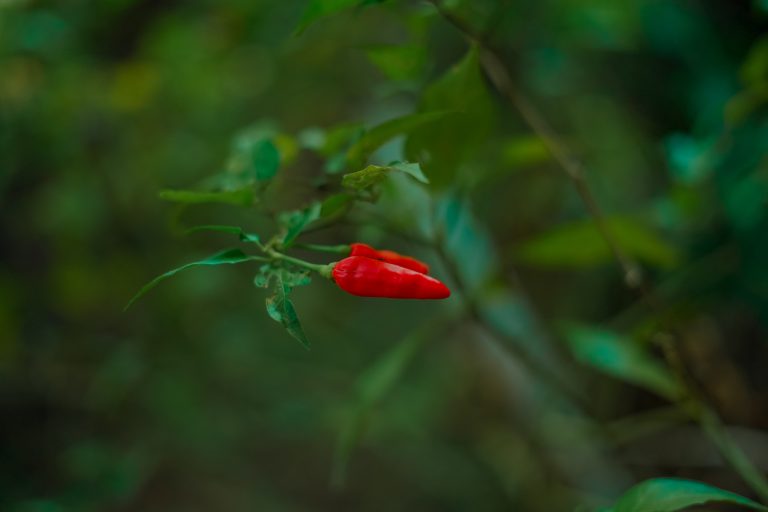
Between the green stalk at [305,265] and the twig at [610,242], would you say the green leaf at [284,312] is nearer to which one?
the green stalk at [305,265]

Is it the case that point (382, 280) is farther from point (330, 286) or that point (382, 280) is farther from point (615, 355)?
point (330, 286)

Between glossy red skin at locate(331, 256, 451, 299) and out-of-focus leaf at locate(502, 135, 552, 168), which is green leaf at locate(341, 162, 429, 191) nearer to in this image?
glossy red skin at locate(331, 256, 451, 299)

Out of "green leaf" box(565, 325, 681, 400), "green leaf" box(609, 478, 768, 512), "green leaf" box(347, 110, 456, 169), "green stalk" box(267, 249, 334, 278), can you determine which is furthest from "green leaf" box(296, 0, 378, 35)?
"green leaf" box(565, 325, 681, 400)

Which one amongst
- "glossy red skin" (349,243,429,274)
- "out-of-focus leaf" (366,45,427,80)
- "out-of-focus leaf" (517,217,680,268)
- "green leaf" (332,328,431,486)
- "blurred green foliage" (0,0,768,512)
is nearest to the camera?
"glossy red skin" (349,243,429,274)

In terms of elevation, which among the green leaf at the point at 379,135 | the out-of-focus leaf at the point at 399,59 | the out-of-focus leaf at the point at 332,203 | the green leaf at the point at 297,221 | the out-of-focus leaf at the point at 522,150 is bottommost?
the out-of-focus leaf at the point at 522,150

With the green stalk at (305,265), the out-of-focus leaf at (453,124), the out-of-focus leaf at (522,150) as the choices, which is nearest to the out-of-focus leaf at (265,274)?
the green stalk at (305,265)

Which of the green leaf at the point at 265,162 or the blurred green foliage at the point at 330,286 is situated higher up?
the green leaf at the point at 265,162
